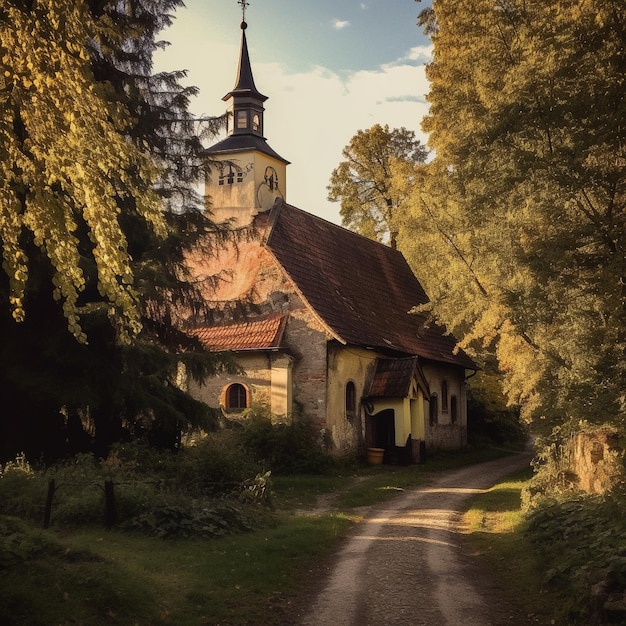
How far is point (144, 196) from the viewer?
18.2ft

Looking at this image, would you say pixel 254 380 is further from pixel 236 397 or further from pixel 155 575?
pixel 155 575

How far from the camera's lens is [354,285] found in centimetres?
2652

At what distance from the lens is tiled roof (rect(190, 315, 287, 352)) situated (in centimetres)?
2181

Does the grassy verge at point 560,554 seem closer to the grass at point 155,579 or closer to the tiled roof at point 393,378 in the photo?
the grass at point 155,579

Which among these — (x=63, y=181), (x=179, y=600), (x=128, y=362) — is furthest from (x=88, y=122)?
(x=128, y=362)

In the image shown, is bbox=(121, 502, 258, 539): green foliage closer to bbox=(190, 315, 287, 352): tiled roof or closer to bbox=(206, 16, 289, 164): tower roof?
bbox=(190, 315, 287, 352): tiled roof

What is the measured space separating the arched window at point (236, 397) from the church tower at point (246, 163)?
10.6 metres

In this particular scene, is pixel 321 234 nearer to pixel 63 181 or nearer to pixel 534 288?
pixel 534 288

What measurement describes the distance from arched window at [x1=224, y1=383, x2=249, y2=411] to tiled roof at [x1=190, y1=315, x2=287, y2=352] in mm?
1385

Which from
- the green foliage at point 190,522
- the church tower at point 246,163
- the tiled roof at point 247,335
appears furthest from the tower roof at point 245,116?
the green foliage at point 190,522

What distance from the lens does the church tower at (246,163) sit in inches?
1314

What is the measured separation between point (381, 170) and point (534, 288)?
2653 centimetres

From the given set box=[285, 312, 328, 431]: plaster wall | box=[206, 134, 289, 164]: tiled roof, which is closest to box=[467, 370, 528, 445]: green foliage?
box=[285, 312, 328, 431]: plaster wall

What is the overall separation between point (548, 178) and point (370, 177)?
27023 mm
